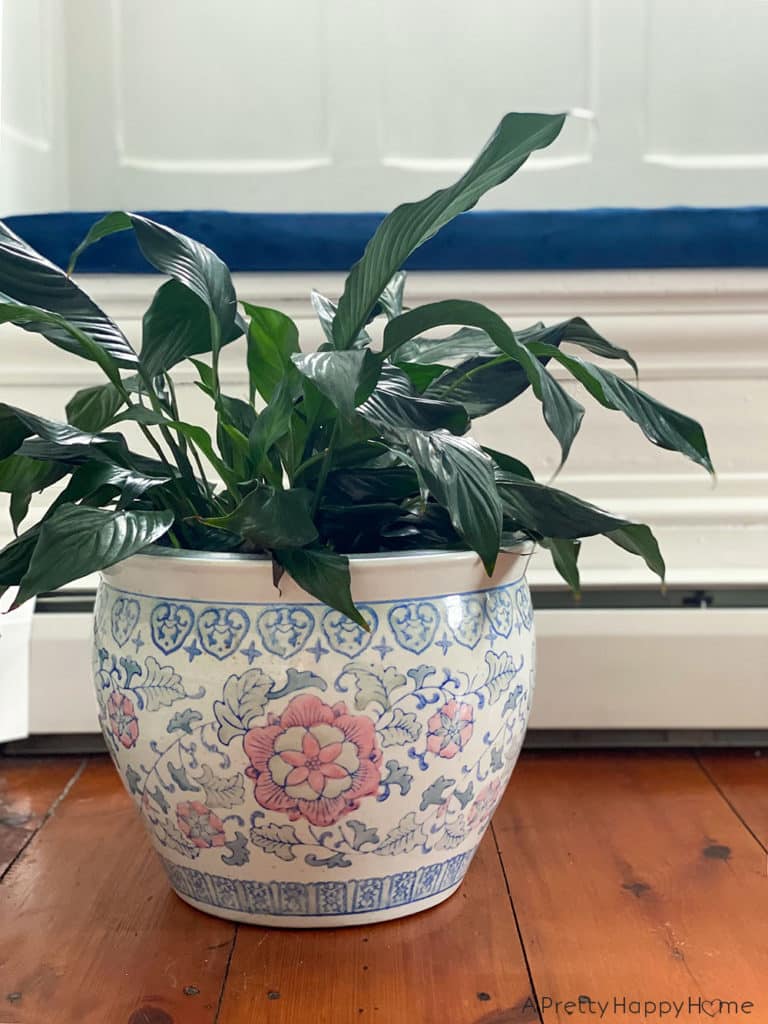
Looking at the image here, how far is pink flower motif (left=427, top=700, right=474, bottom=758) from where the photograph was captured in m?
0.62

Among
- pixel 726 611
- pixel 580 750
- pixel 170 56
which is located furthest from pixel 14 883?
pixel 170 56

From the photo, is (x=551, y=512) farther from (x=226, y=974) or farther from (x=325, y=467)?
(x=226, y=974)

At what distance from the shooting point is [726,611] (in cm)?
102

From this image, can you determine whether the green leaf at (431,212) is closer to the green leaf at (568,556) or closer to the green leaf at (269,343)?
the green leaf at (269,343)

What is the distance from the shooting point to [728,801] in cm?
90

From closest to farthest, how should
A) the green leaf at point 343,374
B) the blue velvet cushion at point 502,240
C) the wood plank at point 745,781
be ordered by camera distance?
the green leaf at point 343,374 → the wood plank at point 745,781 → the blue velvet cushion at point 502,240

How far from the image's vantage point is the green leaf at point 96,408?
735mm

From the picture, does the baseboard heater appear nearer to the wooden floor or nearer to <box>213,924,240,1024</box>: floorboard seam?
the wooden floor

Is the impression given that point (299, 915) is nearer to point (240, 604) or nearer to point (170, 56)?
point (240, 604)

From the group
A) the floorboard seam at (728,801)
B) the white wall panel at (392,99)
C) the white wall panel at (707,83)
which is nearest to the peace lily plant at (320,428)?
the floorboard seam at (728,801)

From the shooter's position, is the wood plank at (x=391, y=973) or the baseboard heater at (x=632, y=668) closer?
the wood plank at (x=391, y=973)

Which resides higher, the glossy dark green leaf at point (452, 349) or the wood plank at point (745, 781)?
the glossy dark green leaf at point (452, 349)

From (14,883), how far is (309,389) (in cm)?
43

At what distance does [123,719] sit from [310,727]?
0.13 m
